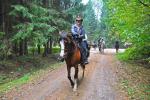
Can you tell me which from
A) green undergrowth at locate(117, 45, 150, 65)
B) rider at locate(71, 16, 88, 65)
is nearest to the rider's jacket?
rider at locate(71, 16, 88, 65)

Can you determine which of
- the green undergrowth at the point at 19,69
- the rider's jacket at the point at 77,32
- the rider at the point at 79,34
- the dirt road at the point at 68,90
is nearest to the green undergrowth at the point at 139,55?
the green undergrowth at the point at 19,69

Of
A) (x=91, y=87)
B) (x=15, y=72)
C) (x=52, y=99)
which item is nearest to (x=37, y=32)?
(x=15, y=72)

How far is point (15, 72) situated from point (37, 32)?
3333 mm

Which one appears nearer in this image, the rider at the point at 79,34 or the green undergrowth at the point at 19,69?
the rider at the point at 79,34

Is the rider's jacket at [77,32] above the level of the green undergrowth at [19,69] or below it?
above

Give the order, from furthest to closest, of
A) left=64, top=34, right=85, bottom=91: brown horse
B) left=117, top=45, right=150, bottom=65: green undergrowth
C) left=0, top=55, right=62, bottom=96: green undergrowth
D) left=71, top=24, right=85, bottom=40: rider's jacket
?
left=117, top=45, right=150, bottom=65: green undergrowth < left=0, top=55, right=62, bottom=96: green undergrowth < left=71, top=24, right=85, bottom=40: rider's jacket < left=64, top=34, right=85, bottom=91: brown horse

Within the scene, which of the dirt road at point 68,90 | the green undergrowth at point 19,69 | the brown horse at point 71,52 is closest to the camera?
the dirt road at point 68,90

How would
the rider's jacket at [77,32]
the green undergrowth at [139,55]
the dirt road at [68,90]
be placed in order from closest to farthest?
the dirt road at [68,90] < the rider's jacket at [77,32] < the green undergrowth at [139,55]

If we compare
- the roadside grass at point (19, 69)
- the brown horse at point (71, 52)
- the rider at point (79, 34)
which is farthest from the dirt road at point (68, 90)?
the roadside grass at point (19, 69)

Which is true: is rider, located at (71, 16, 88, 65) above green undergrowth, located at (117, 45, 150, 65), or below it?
above

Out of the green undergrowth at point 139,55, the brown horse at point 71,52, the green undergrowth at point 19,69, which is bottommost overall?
the green undergrowth at point 19,69

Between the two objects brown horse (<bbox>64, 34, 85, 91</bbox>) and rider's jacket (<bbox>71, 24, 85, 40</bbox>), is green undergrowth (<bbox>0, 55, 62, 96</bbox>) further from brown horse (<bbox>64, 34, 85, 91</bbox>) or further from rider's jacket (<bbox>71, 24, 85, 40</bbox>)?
brown horse (<bbox>64, 34, 85, 91</bbox>)

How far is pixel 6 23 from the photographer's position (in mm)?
27203

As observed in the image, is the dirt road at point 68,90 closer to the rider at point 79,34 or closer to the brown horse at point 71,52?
the brown horse at point 71,52
